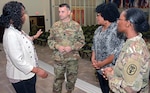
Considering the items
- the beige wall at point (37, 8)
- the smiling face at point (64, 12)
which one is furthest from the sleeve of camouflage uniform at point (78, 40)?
the beige wall at point (37, 8)

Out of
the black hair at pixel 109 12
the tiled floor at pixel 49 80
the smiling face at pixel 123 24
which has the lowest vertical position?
the tiled floor at pixel 49 80

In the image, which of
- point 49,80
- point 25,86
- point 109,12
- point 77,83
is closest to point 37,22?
point 49,80

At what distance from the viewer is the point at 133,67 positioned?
1494mm

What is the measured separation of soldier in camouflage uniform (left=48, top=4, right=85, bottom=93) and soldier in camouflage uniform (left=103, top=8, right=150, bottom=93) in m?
1.56

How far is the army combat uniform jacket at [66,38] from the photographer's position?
10.4 ft

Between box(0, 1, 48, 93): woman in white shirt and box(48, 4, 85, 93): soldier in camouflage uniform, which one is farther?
box(48, 4, 85, 93): soldier in camouflage uniform

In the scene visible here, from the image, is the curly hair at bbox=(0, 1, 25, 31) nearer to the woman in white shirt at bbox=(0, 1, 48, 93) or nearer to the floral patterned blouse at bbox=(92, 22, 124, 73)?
the woman in white shirt at bbox=(0, 1, 48, 93)

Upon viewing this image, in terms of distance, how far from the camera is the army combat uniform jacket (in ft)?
10.4

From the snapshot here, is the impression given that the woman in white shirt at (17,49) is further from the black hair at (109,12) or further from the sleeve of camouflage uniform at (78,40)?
the sleeve of camouflage uniform at (78,40)

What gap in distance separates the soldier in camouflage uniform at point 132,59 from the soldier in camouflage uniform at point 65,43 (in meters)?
1.56

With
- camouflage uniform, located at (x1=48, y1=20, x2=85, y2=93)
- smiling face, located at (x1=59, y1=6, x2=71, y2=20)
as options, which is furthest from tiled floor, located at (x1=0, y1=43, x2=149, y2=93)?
smiling face, located at (x1=59, y1=6, x2=71, y2=20)

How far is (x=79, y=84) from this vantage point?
14.6 ft

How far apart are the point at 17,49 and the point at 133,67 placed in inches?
41.0

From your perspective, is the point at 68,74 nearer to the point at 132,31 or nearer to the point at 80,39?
the point at 80,39
